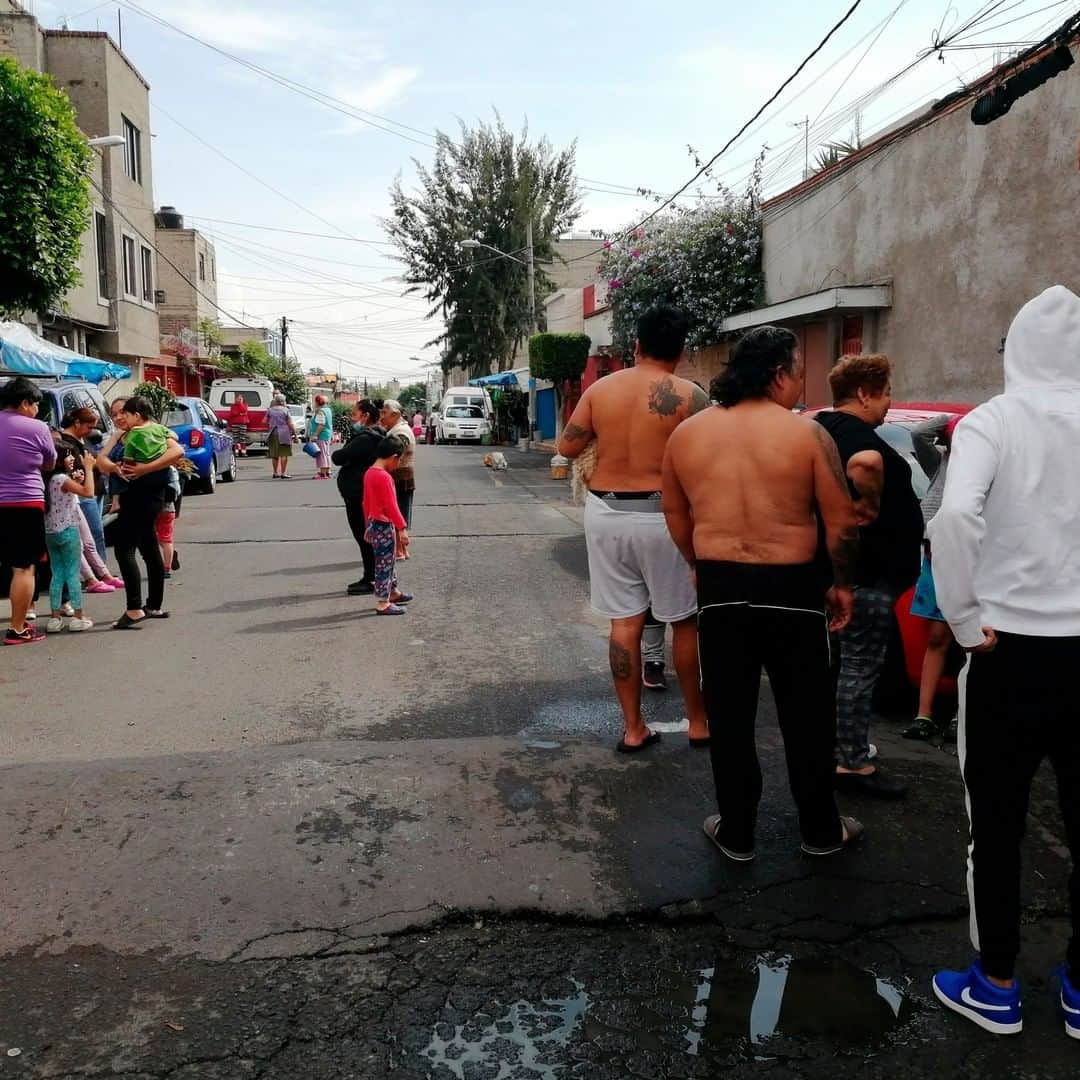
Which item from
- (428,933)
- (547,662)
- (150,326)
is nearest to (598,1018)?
(428,933)

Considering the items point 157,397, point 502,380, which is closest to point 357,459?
point 157,397

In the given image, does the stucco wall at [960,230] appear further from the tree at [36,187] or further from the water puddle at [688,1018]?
the tree at [36,187]

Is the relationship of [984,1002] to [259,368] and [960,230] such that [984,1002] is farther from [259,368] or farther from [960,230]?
[259,368]

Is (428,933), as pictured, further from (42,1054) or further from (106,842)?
(106,842)

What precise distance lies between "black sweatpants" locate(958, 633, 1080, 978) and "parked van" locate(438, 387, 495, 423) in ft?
124

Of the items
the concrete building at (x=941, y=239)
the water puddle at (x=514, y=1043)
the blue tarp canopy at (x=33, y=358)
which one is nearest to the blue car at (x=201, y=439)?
the blue tarp canopy at (x=33, y=358)

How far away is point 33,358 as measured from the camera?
508 inches

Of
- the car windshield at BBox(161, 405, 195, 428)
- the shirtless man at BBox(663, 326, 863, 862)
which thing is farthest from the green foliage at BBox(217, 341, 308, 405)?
the shirtless man at BBox(663, 326, 863, 862)

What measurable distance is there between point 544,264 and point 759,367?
4163 centimetres

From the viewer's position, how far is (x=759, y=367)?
3.45 meters

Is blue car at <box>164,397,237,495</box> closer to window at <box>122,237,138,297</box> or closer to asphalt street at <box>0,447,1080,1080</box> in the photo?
window at <box>122,237,138,297</box>

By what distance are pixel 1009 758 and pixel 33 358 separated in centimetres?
1303

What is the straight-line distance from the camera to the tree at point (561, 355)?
28.8 metres

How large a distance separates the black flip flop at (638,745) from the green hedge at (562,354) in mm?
24947
